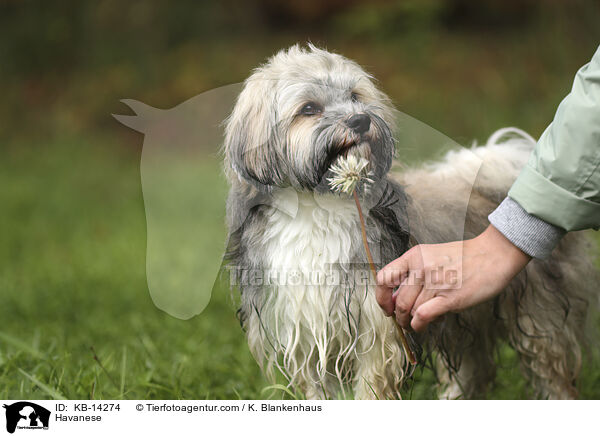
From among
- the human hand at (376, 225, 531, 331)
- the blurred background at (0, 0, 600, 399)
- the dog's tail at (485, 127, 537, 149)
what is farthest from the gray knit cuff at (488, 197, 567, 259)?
the dog's tail at (485, 127, 537, 149)

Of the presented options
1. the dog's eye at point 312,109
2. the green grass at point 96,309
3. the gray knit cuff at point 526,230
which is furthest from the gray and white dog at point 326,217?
the gray knit cuff at point 526,230

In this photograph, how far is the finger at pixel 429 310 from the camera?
5.45ft

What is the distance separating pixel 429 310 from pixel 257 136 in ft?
1.92

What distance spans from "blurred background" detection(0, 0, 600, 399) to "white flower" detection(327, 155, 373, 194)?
0.21m

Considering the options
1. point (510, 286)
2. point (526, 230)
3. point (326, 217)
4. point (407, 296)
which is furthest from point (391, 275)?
point (510, 286)

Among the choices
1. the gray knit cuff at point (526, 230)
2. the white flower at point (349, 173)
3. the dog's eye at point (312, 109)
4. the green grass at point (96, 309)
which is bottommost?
the green grass at point (96, 309)

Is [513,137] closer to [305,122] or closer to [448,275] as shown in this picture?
[448,275]

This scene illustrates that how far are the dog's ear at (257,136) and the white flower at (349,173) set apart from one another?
0.45 feet

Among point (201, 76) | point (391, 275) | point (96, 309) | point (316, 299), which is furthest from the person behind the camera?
point (96, 309)

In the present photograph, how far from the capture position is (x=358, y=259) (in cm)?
179

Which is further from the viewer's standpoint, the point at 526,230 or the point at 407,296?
the point at 407,296
